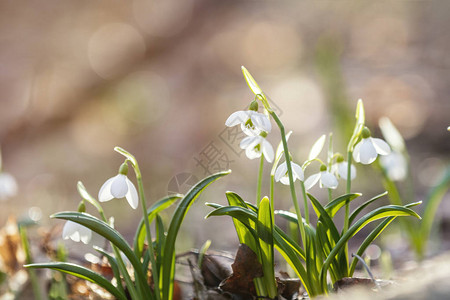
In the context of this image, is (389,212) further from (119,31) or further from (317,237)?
(119,31)

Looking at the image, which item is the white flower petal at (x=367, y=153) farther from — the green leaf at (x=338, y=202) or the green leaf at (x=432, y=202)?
the green leaf at (x=432, y=202)

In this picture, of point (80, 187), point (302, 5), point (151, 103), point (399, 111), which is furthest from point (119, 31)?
point (80, 187)

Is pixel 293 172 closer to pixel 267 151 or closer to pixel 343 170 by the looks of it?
pixel 267 151

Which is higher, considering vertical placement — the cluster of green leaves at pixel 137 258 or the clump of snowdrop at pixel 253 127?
the clump of snowdrop at pixel 253 127

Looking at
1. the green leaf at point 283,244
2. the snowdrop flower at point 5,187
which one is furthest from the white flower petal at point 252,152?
the snowdrop flower at point 5,187

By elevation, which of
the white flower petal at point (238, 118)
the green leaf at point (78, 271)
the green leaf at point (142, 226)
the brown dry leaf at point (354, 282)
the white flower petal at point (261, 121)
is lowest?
the brown dry leaf at point (354, 282)

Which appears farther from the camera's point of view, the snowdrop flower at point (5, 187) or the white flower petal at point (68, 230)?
the snowdrop flower at point (5, 187)
